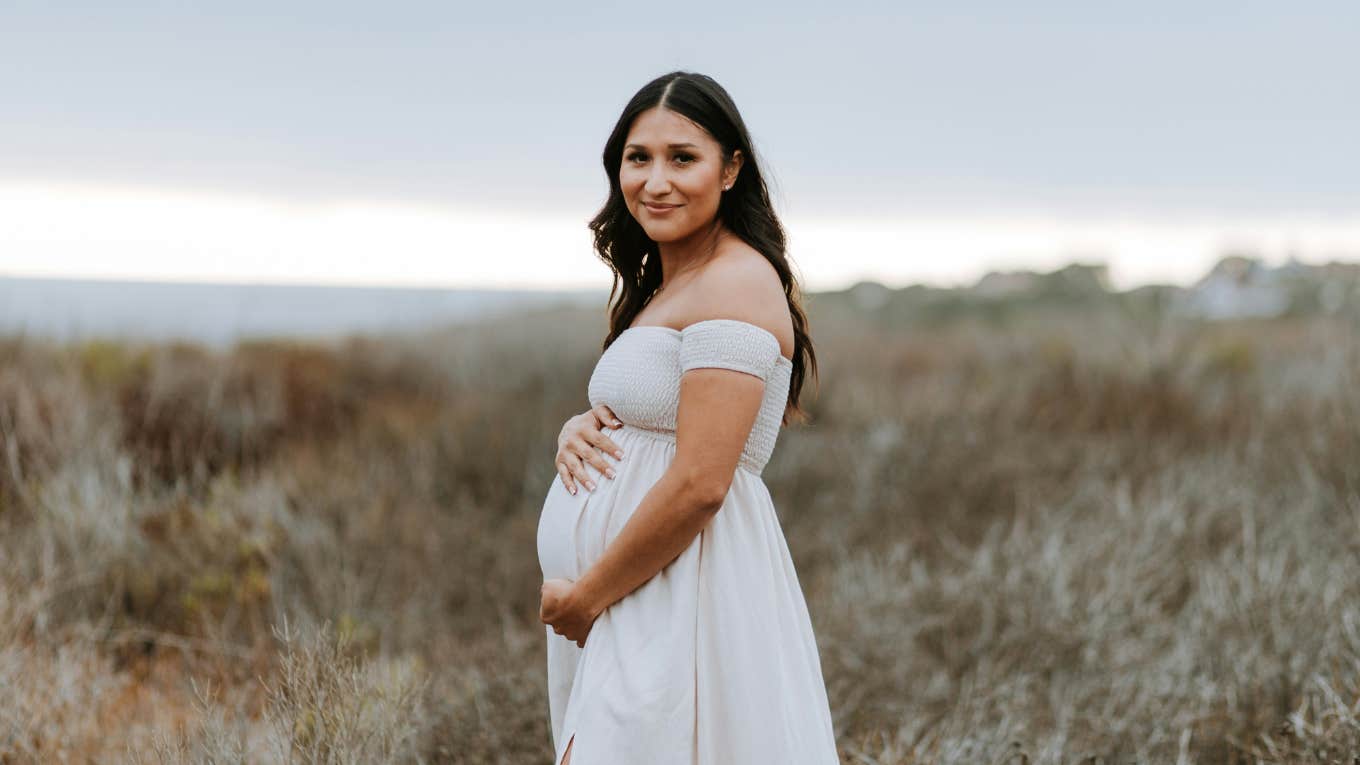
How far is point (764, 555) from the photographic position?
224 cm

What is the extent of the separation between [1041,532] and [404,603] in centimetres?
344

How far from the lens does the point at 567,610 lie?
2193 mm

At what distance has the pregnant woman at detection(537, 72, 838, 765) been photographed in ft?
6.76

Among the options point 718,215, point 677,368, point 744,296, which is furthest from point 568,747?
point 718,215

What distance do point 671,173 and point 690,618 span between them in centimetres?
89

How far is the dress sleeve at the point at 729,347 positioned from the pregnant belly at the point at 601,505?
23cm

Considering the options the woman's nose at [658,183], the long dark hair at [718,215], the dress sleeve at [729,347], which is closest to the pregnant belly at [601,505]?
the dress sleeve at [729,347]

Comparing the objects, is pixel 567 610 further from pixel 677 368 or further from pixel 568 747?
pixel 677 368

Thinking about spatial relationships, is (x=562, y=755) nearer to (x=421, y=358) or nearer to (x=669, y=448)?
(x=669, y=448)

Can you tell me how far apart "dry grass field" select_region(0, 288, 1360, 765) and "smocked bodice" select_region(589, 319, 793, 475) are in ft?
0.47

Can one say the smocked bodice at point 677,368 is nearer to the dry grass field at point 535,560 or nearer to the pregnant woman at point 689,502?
the pregnant woman at point 689,502

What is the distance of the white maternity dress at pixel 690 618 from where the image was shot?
2.11m

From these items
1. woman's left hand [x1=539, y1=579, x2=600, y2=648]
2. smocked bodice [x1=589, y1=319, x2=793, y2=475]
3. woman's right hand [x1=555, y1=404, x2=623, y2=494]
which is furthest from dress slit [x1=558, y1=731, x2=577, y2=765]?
smocked bodice [x1=589, y1=319, x2=793, y2=475]

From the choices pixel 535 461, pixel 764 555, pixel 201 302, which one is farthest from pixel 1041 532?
pixel 201 302
